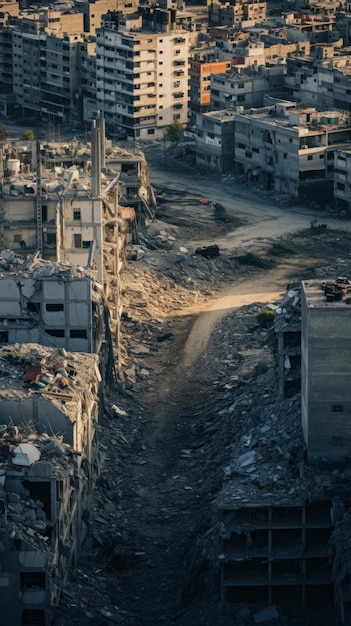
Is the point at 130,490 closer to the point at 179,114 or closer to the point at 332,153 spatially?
the point at 332,153

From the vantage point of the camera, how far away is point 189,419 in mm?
75375

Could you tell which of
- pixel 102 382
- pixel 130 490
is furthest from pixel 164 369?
pixel 130 490

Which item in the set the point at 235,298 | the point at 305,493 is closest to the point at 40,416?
the point at 305,493

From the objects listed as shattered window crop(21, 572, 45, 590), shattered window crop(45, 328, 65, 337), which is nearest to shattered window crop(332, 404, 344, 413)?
shattered window crop(21, 572, 45, 590)

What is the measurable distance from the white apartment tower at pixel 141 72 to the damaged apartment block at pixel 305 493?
6139 cm

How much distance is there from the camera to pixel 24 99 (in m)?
138

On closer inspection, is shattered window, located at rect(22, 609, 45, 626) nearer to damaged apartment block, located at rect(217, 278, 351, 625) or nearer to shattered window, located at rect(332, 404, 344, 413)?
damaged apartment block, located at rect(217, 278, 351, 625)

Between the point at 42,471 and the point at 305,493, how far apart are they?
27.5 feet

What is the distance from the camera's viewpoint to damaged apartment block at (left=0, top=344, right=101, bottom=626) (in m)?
56.7

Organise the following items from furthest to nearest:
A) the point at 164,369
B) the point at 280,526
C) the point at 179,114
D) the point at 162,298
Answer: the point at 179,114
the point at 162,298
the point at 164,369
the point at 280,526

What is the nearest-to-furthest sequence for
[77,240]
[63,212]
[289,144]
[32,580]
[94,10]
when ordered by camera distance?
[32,580]
[63,212]
[77,240]
[289,144]
[94,10]

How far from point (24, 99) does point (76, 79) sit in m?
Result: 5.28

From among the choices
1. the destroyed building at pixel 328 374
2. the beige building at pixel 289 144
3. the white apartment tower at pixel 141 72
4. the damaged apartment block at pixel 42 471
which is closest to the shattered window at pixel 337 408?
the destroyed building at pixel 328 374

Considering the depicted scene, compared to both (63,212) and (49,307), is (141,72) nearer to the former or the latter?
(63,212)
